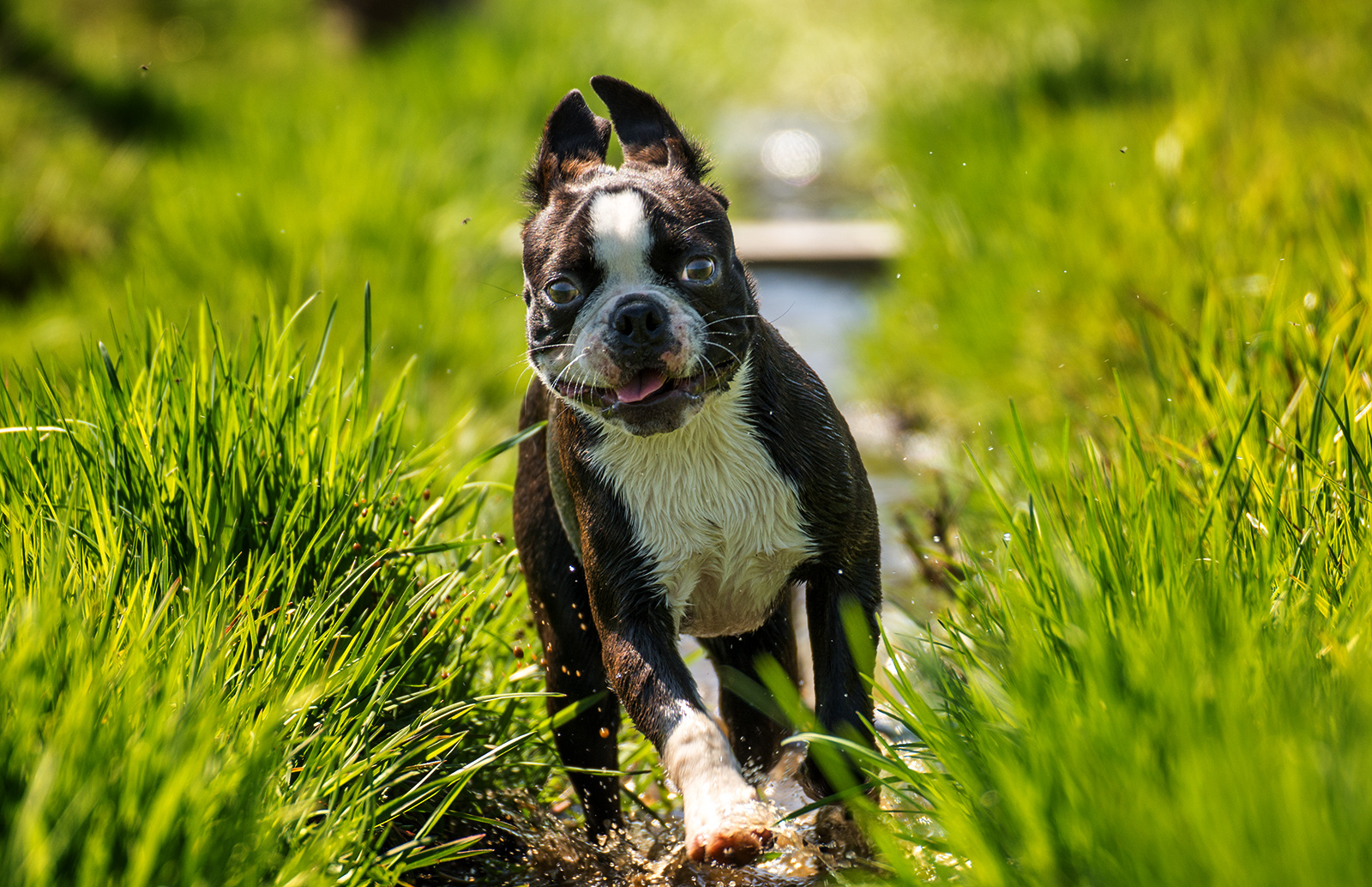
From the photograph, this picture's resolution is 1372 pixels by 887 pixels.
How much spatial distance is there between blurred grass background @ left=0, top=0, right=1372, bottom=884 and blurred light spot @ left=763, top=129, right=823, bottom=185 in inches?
200

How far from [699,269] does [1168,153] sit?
409cm

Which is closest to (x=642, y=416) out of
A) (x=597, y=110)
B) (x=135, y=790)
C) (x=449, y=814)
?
(x=449, y=814)

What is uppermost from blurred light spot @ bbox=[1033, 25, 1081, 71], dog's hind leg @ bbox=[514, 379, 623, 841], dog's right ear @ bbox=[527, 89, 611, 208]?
blurred light spot @ bbox=[1033, 25, 1081, 71]

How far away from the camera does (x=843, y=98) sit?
16.0 metres

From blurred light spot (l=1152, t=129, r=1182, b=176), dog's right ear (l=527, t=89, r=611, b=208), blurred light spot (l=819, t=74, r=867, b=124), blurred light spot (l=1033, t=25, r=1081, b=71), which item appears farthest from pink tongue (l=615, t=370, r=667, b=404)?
blurred light spot (l=819, t=74, r=867, b=124)

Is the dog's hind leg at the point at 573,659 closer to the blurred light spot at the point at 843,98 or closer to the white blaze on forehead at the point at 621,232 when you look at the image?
the white blaze on forehead at the point at 621,232

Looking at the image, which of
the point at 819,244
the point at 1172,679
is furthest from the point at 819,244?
the point at 1172,679

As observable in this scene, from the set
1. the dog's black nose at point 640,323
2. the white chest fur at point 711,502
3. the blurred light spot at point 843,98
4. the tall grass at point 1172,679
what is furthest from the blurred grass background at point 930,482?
the blurred light spot at point 843,98

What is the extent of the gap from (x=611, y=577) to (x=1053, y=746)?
41.6 inches

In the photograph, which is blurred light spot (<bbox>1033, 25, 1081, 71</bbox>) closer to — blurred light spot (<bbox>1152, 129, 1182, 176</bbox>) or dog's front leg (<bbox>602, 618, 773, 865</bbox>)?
blurred light spot (<bbox>1152, 129, 1182, 176</bbox>)

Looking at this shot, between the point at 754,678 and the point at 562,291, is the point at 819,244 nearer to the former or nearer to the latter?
the point at 754,678

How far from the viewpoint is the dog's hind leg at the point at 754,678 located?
290 centimetres

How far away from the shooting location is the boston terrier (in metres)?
2.43

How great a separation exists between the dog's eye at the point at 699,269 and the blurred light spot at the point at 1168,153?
3.78 m
